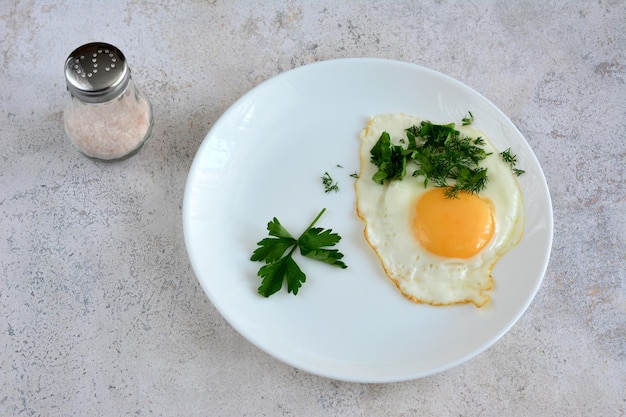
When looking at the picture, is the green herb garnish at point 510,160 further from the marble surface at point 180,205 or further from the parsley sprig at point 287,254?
the parsley sprig at point 287,254

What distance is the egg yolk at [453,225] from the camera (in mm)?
2291

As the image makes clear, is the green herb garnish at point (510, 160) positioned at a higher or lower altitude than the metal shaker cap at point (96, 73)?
higher

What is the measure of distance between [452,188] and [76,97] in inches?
51.3

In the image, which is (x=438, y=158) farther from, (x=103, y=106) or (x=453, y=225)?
(x=103, y=106)

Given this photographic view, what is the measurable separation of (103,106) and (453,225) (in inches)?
49.4

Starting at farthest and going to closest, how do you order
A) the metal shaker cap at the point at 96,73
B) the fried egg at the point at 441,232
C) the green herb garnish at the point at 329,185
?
the green herb garnish at the point at 329,185
the fried egg at the point at 441,232
the metal shaker cap at the point at 96,73

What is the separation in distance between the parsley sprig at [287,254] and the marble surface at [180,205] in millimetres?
256

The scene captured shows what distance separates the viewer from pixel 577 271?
2504mm

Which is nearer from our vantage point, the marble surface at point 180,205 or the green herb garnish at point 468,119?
the marble surface at point 180,205

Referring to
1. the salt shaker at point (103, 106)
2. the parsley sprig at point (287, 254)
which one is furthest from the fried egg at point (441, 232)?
the salt shaker at point (103, 106)

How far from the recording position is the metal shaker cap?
86.3 inches

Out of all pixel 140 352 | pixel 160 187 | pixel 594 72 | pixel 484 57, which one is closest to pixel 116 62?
pixel 160 187

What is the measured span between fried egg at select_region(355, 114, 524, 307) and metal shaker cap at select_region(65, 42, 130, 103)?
0.89m

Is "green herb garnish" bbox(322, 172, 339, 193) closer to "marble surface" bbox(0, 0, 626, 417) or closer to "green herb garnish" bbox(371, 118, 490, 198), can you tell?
"green herb garnish" bbox(371, 118, 490, 198)
